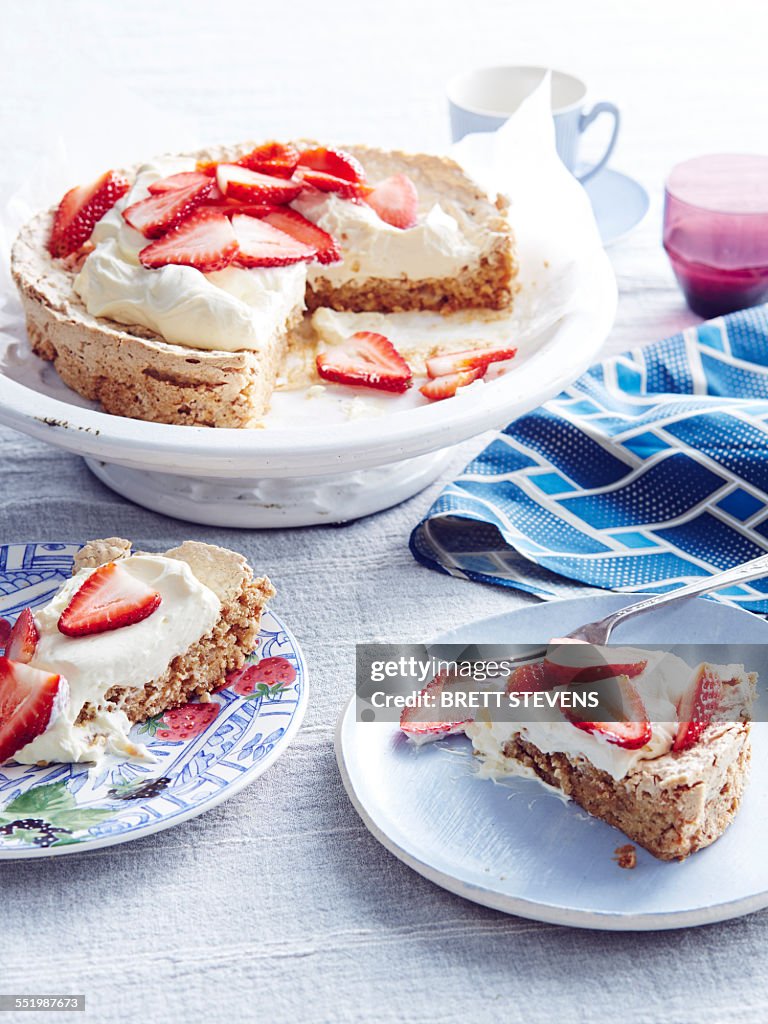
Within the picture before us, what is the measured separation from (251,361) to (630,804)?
112 cm

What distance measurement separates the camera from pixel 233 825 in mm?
1748

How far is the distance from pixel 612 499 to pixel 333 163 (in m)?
0.98

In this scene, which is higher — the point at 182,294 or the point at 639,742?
the point at 182,294

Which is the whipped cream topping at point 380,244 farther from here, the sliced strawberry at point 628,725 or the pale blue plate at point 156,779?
the sliced strawberry at point 628,725

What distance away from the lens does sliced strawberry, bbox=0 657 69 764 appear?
170 centimetres

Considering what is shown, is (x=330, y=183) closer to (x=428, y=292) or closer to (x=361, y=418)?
(x=428, y=292)

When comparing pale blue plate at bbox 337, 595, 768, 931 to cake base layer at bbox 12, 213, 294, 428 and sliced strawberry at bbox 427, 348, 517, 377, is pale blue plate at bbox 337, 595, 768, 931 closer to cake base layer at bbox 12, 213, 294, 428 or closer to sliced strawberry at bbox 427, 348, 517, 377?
cake base layer at bbox 12, 213, 294, 428

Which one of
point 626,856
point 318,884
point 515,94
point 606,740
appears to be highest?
point 515,94

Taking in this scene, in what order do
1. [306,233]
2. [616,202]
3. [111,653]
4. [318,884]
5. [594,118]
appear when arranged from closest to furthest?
[318,884]
[111,653]
[306,233]
[594,118]
[616,202]

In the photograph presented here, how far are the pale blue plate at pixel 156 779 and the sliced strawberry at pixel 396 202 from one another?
Result: 1.22 m

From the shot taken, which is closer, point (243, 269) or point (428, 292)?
point (243, 269)

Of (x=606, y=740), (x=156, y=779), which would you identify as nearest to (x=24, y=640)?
(x=156, y=779)

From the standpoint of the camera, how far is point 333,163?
2.80m

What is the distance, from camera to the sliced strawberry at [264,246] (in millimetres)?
2572
